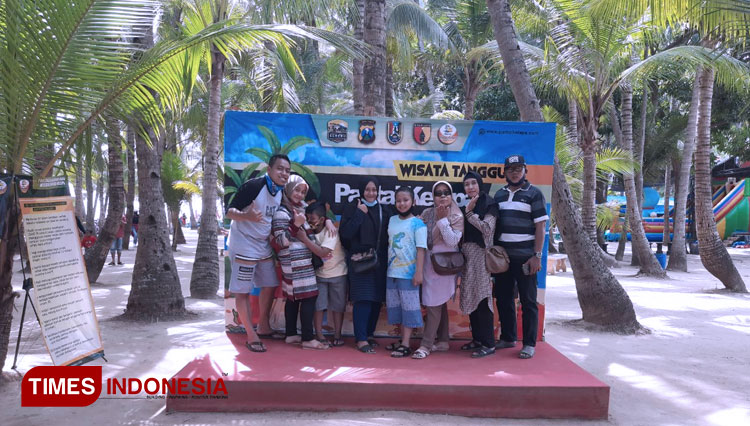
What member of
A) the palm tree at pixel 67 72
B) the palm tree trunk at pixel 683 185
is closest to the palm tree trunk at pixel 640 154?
the palm tree trunk at pixel 683 185

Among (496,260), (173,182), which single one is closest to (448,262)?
(496,260)

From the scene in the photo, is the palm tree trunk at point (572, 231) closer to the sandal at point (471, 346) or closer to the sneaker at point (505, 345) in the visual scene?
the sneaker at point (505, 345)

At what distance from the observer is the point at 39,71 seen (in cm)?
443

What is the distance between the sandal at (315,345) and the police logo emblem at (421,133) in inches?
90.9

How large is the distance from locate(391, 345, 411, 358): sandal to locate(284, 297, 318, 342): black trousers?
0.85 meters

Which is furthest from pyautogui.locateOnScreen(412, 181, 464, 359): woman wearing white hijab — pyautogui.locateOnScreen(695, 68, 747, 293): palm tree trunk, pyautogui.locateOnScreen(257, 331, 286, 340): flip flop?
pyautogui.locateOnScreen(695, 68, 747, 293): palm tree trunk

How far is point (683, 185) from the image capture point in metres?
15.4

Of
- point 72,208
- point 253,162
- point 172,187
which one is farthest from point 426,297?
point 172,187

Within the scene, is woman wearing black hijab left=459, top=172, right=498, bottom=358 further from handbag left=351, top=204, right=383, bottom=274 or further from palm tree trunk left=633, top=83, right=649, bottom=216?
palm tree trunk left=633, top=83, right=649, bottom=216

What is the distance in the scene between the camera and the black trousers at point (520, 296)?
534cm

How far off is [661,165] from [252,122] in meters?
21.3

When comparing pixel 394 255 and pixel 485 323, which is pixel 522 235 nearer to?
pixel 485 323

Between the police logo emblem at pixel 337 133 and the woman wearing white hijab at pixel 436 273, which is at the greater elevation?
the police logo emblem at pixel 337 133

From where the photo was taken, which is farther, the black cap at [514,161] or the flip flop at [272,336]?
the flip flop at [272,336]
